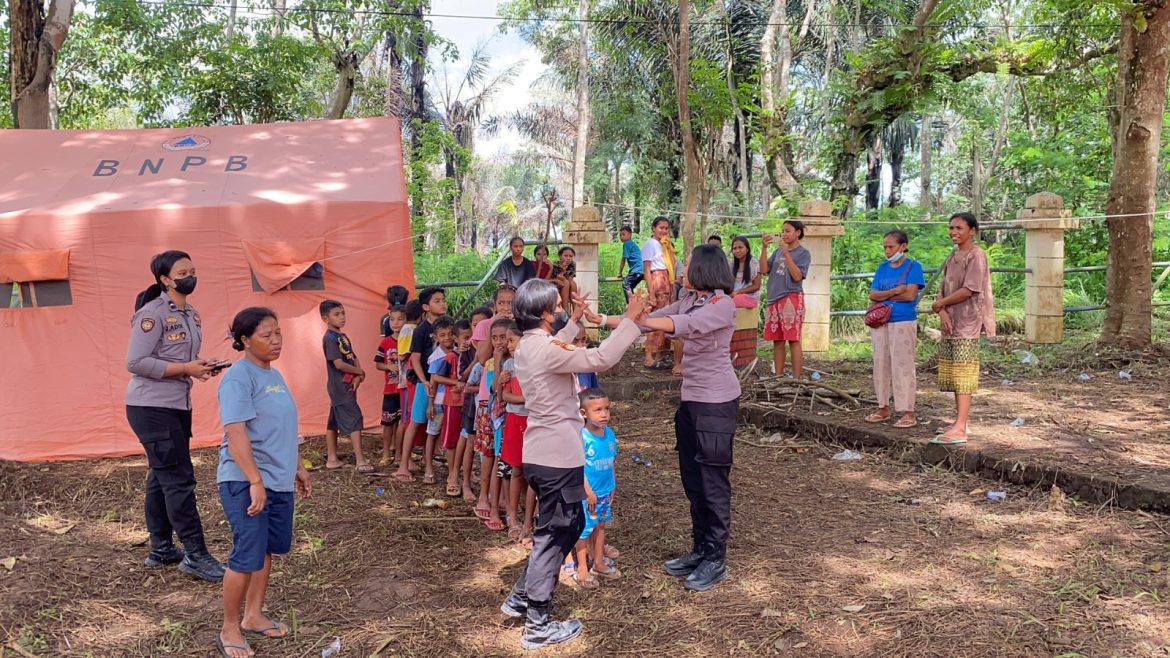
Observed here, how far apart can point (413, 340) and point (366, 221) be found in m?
1.82

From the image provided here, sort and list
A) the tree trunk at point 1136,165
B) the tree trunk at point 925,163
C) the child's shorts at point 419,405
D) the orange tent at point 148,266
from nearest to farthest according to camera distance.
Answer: the child's shorts at point 419,405 < the orange tent at point 148,266 < the tree trunk at point 1136,165 < the tree trunk at point 925,163

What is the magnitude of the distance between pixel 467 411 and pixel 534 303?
194 centimetres

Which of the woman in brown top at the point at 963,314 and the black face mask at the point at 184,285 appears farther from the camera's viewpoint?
the woman in brown top at the point at 963,314

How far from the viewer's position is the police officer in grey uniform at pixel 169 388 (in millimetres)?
3814

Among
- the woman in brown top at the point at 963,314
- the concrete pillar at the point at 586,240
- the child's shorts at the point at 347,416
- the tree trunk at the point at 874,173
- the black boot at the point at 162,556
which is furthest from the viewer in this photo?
the tree trunk at the point at 874,173

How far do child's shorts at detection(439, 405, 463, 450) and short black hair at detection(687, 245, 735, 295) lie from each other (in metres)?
2.10

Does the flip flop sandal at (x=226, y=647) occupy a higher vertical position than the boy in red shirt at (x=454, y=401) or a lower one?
lower

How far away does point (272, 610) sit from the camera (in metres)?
3.72

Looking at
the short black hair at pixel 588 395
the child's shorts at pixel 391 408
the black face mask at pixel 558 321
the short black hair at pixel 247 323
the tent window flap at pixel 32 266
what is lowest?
the child's shorts at pixel 391 408

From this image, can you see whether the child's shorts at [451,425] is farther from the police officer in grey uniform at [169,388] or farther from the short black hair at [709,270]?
the short black hair at [709,270]

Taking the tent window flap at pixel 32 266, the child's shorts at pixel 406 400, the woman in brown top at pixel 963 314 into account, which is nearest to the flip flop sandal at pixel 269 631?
the child's shorts at pixel 406 400

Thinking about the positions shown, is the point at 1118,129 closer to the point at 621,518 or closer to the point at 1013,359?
the point at 1013,359

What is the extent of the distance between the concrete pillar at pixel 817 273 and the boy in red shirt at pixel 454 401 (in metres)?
5.76

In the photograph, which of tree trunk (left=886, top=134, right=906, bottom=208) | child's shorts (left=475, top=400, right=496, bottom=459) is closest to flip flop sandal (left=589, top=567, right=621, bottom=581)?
child's shorts (left=475, top=400, right=496, bottom=459)
